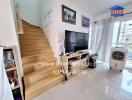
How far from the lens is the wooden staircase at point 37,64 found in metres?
1.80

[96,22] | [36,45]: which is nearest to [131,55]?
[96,22]

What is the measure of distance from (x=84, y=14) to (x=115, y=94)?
3.05m

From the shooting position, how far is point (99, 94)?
5.80ft

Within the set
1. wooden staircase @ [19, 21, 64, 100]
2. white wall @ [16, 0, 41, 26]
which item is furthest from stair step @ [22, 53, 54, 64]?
white wall @ [16, 0, 41, 26]

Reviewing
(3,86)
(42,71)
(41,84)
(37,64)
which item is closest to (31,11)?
(37,64)

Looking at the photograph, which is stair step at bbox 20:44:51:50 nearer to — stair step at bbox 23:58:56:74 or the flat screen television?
stair step at bbox 23:58:56:74

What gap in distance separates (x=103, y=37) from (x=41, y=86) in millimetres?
3206

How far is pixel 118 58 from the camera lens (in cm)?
295

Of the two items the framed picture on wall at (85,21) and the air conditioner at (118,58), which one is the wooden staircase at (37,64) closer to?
the framed picture on wall at (85,21)

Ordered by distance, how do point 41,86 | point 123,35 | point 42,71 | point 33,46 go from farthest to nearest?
1. point 123,35
2. point 33,46
3. point 42,71
4. point 41,86

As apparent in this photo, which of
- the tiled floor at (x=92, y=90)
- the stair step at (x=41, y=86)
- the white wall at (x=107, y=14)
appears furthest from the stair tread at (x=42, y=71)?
the white wall at (x=107, y=14)

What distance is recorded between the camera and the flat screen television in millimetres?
2449

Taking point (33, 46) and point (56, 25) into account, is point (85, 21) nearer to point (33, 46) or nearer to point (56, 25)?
point (56, 25)

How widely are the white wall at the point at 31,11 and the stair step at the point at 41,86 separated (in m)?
2.58
